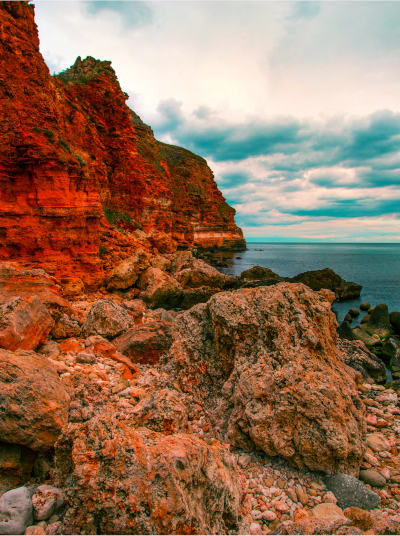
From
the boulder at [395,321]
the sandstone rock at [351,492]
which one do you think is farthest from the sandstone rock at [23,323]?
the boulder at [395,321]

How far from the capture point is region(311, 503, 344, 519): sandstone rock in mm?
3273

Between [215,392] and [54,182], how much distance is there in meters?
11.6

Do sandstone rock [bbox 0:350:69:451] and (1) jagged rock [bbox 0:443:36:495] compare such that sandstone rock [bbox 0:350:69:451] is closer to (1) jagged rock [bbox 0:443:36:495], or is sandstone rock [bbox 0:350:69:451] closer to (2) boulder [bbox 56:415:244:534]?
(1) jagged rock [bbox 0:443:36:495]

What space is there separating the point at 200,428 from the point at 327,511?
2.16 m

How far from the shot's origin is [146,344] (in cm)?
723

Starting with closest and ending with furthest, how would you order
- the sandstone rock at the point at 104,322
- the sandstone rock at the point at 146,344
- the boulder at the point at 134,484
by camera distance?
the boulder at the point at 134,484, the sandstone rock at the point at 146,344, the sandstone rock at the point at 104,322

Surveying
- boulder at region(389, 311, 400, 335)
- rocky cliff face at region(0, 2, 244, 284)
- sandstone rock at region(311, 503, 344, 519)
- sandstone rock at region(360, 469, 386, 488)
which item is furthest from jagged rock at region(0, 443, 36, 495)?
boulder at region(389, 311, 400, 335)

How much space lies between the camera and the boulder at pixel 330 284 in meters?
27.2

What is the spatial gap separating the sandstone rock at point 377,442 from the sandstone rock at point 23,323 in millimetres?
6879

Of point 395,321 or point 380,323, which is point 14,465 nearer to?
point 380,323

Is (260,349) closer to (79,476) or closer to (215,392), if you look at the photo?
(215,392)

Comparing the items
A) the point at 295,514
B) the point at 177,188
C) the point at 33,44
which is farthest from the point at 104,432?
the point at 177,188

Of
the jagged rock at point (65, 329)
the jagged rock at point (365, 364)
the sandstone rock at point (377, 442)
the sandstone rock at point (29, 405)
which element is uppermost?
the sandstone rock at point (29, 405)

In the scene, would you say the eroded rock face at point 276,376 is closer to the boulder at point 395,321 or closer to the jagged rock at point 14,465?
the jagged rock at point 14,465
